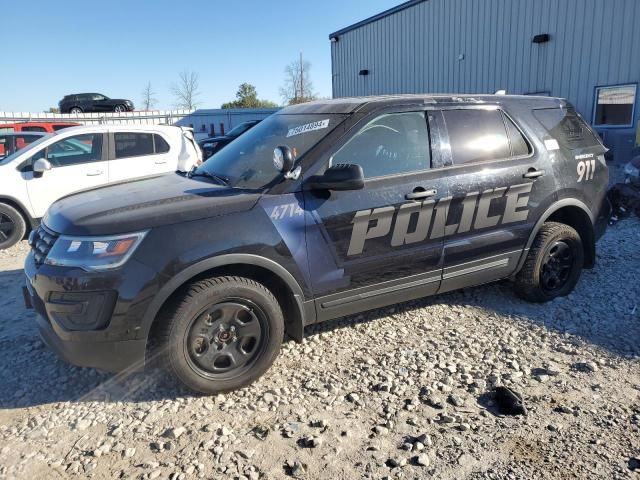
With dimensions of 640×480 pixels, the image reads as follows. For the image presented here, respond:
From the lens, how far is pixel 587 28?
12852mm

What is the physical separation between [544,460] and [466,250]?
168cm

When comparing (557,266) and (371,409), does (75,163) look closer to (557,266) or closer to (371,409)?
(371,409)

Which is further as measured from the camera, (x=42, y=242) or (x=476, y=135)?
Answer: (x=476, y=135)

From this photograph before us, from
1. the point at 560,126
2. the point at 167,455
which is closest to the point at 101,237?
the point at 167,455

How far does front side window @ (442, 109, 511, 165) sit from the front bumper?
8.01 feet

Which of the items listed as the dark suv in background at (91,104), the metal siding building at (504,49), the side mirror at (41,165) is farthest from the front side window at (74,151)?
the dark suv in background at (91,104)

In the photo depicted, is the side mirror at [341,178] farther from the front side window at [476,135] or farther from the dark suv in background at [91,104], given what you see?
the dark suv in background at [91,104]

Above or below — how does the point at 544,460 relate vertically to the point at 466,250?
below

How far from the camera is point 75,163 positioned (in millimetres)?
7371

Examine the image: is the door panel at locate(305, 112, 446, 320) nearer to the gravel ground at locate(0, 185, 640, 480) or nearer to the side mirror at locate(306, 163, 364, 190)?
the side mirror at locate(306, 163, 364, 190)

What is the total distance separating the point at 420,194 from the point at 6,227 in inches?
242

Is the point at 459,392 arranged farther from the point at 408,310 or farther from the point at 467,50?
the point at 467,50

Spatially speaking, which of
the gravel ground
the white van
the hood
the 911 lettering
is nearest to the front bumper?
the hood

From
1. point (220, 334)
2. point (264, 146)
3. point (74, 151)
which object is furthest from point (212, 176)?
point (74, 151)
